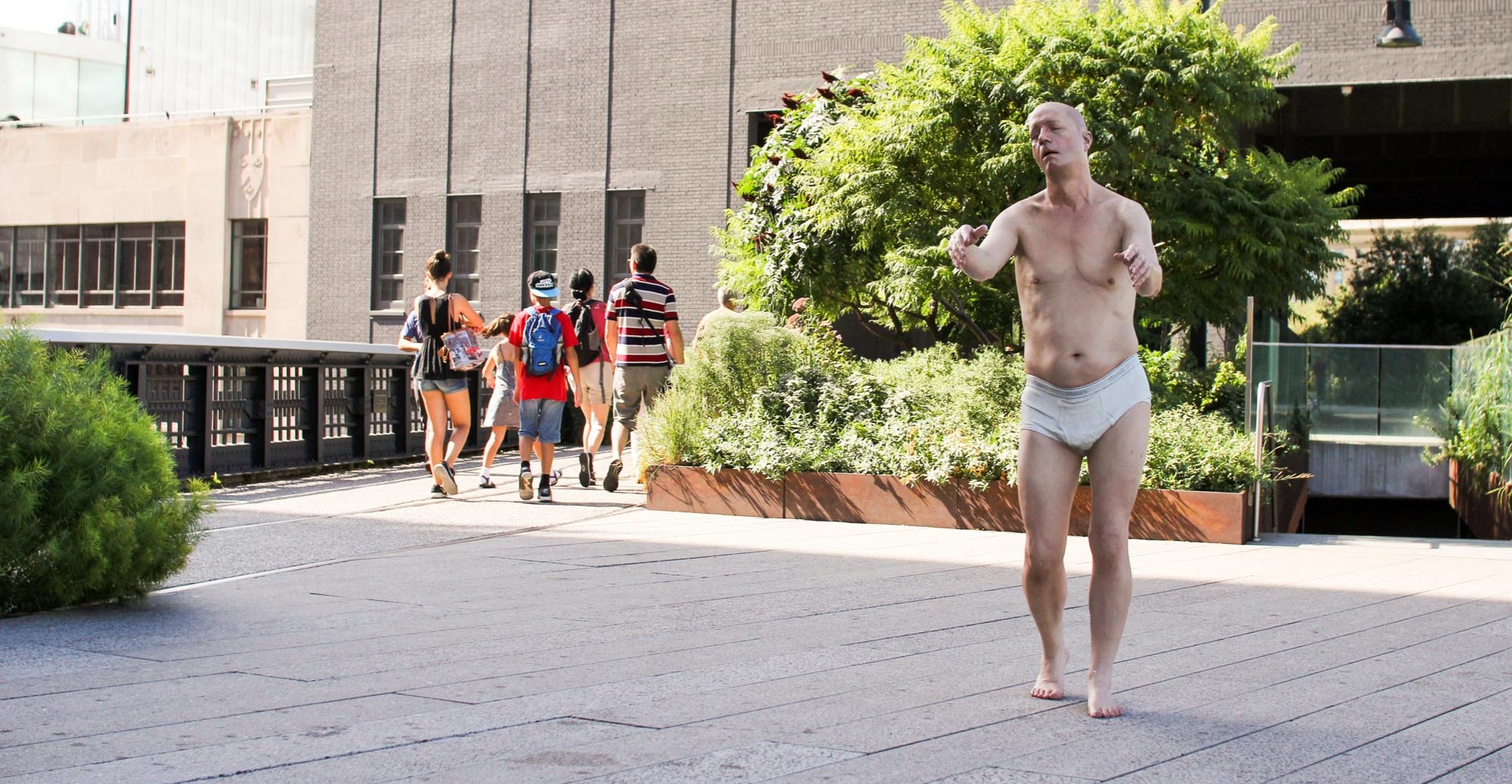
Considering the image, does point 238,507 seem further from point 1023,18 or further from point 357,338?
point 357,338

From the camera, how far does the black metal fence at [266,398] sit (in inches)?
492

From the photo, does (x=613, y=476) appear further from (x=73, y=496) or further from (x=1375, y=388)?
(x=1375, y=388)

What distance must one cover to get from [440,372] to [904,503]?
3789 mm

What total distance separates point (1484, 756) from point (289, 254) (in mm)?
28491

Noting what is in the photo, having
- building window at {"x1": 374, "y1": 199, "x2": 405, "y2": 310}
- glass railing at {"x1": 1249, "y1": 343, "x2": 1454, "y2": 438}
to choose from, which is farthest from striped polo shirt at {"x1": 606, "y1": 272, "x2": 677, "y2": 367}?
building window at {"x1": 374, "y1": 199, "x2": 405, "y2": 310}

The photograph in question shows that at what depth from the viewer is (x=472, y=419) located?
57.2 feet

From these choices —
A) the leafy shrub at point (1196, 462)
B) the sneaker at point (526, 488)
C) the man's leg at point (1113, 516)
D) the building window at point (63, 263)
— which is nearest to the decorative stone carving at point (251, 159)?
the building window at point (63, 263)

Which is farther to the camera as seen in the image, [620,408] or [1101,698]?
[620,408]

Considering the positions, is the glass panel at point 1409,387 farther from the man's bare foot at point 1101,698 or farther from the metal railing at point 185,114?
the metal railing at point 185,114

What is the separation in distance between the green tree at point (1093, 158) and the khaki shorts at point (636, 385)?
3.40 meters

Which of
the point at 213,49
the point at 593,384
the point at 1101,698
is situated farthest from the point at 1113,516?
the point at 213,49

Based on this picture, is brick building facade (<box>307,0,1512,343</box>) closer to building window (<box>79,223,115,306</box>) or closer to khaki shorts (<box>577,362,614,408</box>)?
building window (<box>79,223,115,306</box>)

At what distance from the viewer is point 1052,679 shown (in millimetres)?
4863

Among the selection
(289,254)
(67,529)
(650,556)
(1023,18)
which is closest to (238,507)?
(650,556)
